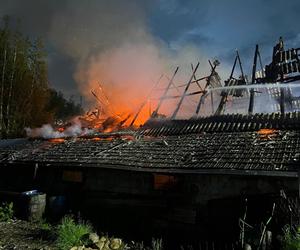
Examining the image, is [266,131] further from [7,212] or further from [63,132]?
[63,132]

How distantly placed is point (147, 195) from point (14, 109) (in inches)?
733

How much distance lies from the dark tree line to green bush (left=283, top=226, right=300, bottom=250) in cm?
2254

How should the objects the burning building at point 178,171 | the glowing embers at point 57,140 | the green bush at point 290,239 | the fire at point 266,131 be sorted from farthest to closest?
the glowing embers at point 57,140
the fire at point 266,131
the burning building at point 178,171
the green bush at point 290,239

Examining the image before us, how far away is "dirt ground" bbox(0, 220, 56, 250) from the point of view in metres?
9.73

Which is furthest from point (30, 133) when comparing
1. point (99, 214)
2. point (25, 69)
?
point (99, 214)

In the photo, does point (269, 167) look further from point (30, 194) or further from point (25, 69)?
point (25, 69)

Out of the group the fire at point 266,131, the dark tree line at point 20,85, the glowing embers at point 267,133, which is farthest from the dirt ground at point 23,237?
the dark tree line at point 20,85

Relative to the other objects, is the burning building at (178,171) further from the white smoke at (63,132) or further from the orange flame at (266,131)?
the white smoke at (63,132)

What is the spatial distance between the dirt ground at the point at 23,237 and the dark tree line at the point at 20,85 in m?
15.0

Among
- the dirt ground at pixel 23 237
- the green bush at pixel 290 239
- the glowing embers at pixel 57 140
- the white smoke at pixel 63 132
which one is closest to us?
the green bush at pixel 290 239

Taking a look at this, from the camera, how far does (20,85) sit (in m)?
26.0

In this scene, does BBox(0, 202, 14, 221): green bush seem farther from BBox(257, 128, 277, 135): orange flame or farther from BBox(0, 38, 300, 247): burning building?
BBox(257, 128, 277, 135): orange flame

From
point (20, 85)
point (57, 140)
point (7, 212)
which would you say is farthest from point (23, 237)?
point (20, 85)

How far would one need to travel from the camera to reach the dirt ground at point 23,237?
31.9 feet
